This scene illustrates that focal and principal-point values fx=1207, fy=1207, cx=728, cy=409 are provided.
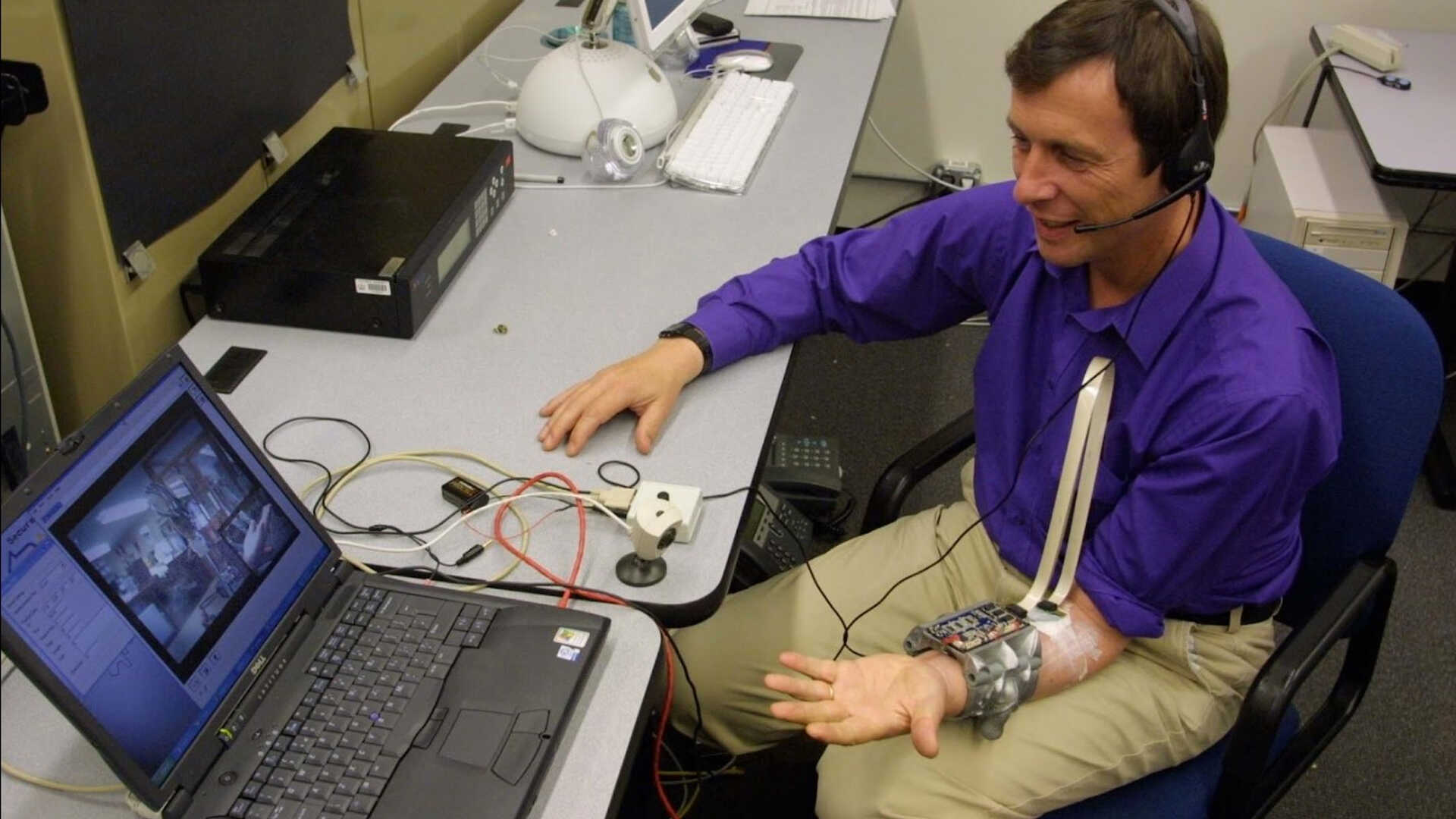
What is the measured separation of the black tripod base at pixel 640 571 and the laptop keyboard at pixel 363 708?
0.43 ft

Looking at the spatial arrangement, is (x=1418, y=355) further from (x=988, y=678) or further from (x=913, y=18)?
(x=913, y=18)

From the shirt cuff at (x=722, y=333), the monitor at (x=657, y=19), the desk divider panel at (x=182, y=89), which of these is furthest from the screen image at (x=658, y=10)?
the shirt cuff at (x=722, y=333)

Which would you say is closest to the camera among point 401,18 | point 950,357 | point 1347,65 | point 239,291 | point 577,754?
point 577,754

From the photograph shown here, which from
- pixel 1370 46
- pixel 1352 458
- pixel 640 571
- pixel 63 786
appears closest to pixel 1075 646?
pixel 1352 458

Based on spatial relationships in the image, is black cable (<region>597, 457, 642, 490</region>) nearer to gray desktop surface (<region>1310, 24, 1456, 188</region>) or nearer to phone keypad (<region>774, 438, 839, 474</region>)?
phone keypad (<region>774, 438, 839, 474</region>)

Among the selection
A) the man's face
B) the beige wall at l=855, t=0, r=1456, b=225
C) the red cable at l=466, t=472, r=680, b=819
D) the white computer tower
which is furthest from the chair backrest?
the beige wall at l=855, t=0, r=1456, b=225

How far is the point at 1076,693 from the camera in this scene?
4.25ft

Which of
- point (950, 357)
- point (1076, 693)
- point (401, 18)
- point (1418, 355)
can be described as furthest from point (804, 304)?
point (950, 357)

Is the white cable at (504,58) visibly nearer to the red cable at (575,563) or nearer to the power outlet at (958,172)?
the red cable at (575,563)

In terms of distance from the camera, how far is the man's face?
1130mm

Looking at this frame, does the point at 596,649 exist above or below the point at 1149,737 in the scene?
above

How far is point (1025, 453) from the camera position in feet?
4.50

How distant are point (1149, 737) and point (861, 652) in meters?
0.35

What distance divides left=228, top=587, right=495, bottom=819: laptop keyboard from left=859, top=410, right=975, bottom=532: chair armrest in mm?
574
